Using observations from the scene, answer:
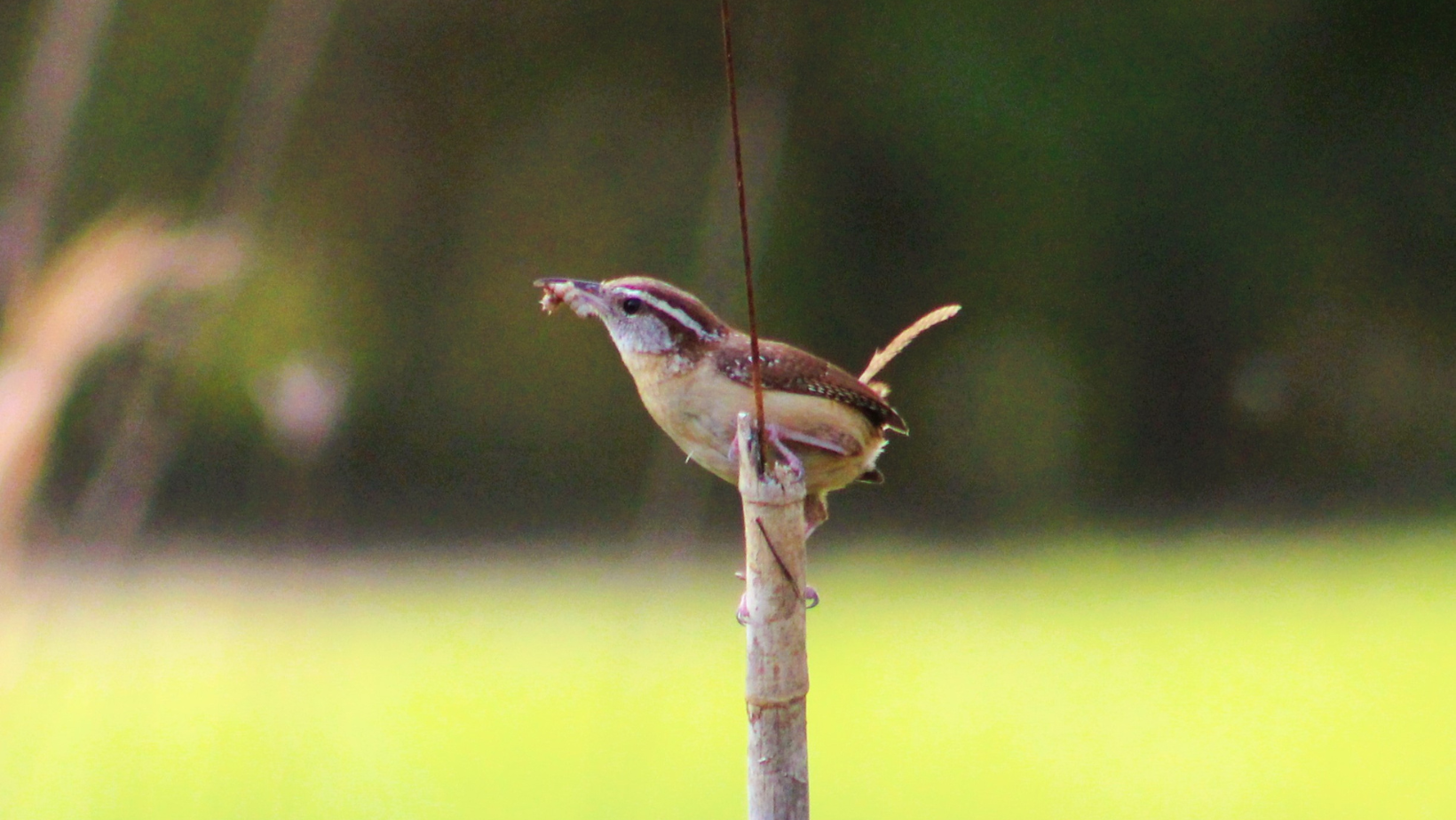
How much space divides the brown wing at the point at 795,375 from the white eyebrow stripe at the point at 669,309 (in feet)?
0.16

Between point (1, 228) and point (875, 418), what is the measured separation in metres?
1.53

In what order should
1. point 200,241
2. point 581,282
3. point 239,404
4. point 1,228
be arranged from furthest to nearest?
point 239,404, point 200,241, point 1,228, point 581,282

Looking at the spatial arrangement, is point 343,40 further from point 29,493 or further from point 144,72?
point 29,493

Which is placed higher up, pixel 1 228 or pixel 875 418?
pixel 1 228

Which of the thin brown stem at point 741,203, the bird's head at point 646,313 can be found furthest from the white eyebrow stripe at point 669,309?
the thin brown stem at point 741,203

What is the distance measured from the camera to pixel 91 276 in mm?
1837

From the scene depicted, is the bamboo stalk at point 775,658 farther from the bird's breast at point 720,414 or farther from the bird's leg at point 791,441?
the bird's breast at point 720,414

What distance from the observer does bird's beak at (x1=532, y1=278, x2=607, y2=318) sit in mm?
1647

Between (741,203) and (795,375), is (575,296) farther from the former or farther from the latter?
(741,203)

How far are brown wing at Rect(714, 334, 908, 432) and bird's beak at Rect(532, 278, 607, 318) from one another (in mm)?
191

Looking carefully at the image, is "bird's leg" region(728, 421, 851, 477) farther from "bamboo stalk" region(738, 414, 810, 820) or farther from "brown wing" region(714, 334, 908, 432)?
"bamboo stalk" region(738, 414, 810, 820)

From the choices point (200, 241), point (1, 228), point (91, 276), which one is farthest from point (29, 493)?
point (200, 241)

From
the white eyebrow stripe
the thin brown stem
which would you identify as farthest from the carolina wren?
the thin brown stem

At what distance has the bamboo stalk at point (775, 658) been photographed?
3.97 feet
